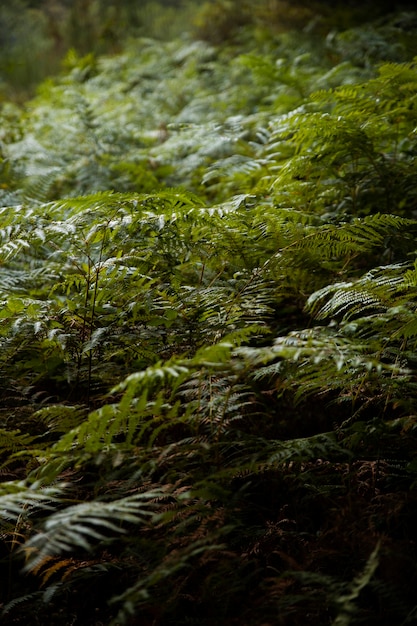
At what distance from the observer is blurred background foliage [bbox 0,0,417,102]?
7.67 m

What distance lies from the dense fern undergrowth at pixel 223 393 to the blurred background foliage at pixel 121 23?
16.3 feet

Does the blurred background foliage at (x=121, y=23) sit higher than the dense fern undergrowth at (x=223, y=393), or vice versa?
the blurred background foliage at (x=121, y=23)

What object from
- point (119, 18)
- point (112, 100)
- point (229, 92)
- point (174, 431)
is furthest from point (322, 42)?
point (174, 431)

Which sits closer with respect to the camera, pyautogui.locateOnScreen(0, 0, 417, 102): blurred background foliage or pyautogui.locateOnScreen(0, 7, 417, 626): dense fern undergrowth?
pyautogui.locateOnScreen(0, 7, 417, 626): dense fern undergrowth

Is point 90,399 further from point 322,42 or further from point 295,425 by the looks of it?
point 322,42

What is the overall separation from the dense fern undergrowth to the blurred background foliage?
498cm

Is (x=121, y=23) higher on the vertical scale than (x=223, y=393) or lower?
higher

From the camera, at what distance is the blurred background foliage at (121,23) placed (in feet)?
25.2

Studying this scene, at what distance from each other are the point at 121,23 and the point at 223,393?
8.55 metres

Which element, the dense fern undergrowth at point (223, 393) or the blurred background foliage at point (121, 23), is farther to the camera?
the blurred background foliage at point (121, 23)

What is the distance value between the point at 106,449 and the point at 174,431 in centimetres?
60

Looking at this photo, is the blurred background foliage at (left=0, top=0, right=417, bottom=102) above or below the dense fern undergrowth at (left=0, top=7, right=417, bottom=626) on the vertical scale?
above

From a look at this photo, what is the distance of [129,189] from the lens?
3.92 meters

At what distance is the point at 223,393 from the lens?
1931 mm
